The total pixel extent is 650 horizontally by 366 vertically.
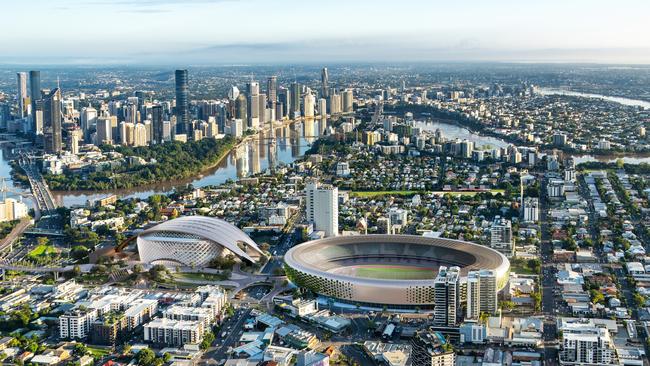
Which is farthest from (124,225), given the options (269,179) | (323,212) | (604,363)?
(604,363)

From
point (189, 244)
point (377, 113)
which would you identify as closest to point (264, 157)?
point (377, 113)

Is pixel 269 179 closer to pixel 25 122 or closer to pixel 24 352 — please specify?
pixel 24 352

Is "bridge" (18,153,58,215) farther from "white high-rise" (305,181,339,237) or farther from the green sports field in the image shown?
the green sports field

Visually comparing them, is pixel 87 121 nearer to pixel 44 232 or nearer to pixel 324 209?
pixel 44 232

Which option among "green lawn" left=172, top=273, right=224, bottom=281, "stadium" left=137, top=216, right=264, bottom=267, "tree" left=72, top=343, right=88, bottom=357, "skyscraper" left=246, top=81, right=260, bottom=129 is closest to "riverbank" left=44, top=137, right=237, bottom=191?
"skyscraper" left=246, top=81, right=260, bottom=129

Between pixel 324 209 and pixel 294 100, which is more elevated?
pixel 294 100

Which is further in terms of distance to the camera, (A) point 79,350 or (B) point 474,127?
(B) point 474,127

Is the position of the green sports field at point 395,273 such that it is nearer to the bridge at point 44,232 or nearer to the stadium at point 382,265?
the stadium at point 382,265

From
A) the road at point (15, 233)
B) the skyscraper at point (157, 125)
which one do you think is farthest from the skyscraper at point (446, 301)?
the skyscraper at point (157, 125)
